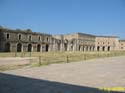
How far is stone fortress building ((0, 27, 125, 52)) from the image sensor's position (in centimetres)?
5672

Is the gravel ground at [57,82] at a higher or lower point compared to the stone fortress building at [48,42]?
lower

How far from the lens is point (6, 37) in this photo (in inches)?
2194

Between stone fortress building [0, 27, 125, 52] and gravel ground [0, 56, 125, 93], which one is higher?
stone fortress building [0, 27, 125, 52]

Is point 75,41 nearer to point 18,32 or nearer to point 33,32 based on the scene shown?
point 33,32

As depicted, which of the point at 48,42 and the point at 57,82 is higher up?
the point at 48,42

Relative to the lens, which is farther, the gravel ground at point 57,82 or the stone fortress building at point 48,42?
the stone fortress building at point 48,42

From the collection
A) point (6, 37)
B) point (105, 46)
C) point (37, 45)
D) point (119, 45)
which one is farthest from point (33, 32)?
point (119, 45)

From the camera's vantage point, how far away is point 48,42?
70062 mm

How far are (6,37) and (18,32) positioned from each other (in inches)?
193

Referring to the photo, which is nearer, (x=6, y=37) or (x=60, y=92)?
(x=60, y=92)

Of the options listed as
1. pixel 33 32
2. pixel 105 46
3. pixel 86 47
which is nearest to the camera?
pixel 33 32

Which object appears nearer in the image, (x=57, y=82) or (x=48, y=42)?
(x=57, y=82)

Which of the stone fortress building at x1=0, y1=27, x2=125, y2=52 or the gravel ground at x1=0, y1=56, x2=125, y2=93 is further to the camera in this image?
the stone fortress building at x1=0, y1=27, x2=125, y2=52

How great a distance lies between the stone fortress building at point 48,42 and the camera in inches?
2233
